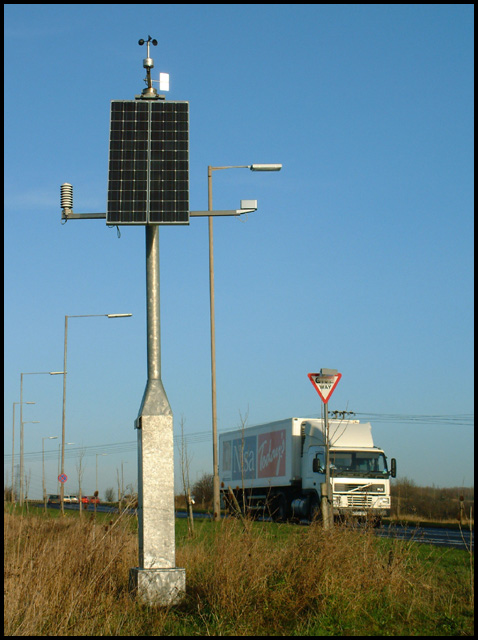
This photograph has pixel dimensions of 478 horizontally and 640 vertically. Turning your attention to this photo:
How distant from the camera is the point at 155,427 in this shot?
10.4m

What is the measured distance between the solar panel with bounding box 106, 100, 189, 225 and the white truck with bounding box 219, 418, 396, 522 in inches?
481

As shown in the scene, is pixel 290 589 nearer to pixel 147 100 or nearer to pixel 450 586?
pixel 450 586

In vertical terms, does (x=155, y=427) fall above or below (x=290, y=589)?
above

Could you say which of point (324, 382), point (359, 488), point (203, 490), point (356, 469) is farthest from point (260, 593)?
point (203, 490)

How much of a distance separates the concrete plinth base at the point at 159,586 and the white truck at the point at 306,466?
12.2 metres

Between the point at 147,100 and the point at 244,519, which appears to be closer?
the point at 244,519

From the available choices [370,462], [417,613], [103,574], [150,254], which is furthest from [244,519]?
[370,462]

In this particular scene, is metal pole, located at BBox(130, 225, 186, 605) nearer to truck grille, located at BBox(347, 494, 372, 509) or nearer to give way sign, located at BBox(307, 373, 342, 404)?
truck grille, located at BBox(347, 494, 372, 509)

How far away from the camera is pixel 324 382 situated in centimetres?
1503

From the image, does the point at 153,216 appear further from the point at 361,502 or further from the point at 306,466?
the point at 306,466

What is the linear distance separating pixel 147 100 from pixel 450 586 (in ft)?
26.9

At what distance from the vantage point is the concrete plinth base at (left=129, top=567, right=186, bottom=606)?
9.76m

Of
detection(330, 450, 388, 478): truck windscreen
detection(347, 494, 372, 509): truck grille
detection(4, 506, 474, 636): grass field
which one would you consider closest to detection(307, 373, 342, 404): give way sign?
detection(347, 494, 372, 509): truck grille

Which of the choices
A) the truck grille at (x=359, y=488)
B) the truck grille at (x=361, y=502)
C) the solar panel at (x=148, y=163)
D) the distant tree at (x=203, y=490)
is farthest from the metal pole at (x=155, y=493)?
the distant tree at (x=203, y=490)
